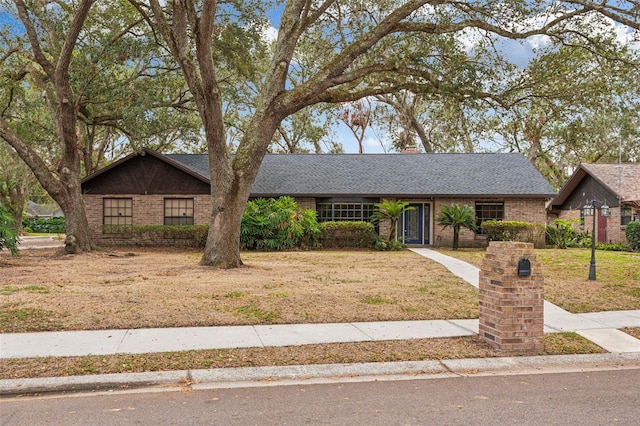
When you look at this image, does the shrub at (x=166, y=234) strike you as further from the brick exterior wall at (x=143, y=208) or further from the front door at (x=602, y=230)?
the front door at (x=602, y=230)

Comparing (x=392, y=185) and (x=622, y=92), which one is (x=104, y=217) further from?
(x=622, y=92)

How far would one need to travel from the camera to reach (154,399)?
5.30m

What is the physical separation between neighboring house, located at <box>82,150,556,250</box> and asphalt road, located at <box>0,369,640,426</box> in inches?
766

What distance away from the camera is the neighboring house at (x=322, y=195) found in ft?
82.0

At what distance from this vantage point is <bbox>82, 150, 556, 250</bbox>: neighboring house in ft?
82.0

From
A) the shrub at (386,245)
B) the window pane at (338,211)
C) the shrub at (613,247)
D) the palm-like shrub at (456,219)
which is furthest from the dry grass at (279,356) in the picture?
the shrub at (613,247)

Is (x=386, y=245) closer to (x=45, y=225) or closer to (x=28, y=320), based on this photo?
(x=28, y=320)

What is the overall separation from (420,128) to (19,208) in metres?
31.3

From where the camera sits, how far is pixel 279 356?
670cm

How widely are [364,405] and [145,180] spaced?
71.7 feet

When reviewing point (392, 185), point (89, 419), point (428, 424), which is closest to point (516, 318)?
point (428, 424)

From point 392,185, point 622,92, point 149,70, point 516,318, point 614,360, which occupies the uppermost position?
point 149,70

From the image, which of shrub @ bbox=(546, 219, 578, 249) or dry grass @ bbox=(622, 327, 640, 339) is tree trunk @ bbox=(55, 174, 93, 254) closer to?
dry grass @ bbox=(622, 327, 640, 339)

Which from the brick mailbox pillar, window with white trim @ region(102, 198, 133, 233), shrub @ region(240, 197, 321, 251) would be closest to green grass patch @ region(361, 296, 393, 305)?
the brick mailbox pillar
